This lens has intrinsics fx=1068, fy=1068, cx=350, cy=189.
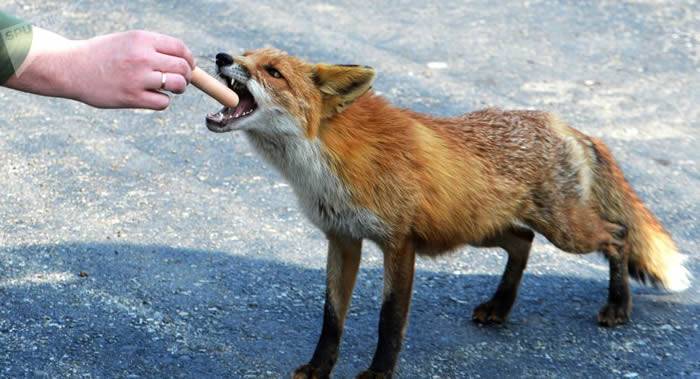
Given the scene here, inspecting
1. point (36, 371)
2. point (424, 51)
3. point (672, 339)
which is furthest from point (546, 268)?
point (424, 51)

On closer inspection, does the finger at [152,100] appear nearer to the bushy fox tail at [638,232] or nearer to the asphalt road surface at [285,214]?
the asphalt road surface at [285,214]

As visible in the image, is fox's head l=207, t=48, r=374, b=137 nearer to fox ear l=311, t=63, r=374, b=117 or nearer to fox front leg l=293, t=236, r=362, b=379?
fox ear l=311, t=63, r=374, b=117

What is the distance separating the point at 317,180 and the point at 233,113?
1.50 feet

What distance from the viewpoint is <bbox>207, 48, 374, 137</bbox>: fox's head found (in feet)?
13.9

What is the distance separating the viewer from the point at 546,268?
18.9 feet

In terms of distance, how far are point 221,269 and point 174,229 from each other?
20.7 inches

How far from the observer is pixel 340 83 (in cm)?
445

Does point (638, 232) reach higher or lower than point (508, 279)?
higher

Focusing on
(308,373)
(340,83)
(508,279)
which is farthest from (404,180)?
(508,279)

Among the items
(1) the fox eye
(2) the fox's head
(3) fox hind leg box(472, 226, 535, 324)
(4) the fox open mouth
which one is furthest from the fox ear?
(3) fox hind leg box(472, 226, 535, 324)

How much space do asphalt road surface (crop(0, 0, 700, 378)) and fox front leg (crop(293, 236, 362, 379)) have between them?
231 mm

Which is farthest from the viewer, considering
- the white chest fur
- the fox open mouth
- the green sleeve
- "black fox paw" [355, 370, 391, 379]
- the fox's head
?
"black fox paw" [355, 370, 391, 379]

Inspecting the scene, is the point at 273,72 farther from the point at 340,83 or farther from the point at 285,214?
the point at 285,214

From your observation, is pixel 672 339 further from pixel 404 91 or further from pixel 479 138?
pixel 404 91
